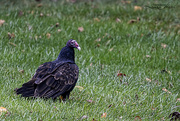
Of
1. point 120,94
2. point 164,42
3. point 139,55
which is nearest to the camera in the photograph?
point 120,94

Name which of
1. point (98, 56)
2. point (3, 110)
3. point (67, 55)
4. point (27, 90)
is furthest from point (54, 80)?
point (98, 56)

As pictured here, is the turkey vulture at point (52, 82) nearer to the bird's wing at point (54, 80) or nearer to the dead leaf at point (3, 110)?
the bird's wing at point (54, 80)

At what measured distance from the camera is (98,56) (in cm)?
720

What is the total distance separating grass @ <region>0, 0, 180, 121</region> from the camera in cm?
471

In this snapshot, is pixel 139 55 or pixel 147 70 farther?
pixel 139 55

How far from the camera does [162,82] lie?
6402 mm

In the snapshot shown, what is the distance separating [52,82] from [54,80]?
48 mm

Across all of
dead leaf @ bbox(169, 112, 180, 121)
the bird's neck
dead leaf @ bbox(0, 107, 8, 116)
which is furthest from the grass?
the bird's neck

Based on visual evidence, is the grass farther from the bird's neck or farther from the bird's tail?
the bird's neck

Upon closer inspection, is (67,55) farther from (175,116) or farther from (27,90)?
(175,116)

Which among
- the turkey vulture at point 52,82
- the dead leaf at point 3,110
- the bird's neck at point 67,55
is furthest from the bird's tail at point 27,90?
the bird's neck at point 67,55

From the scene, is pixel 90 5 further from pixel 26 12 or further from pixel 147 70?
pixel 147 70

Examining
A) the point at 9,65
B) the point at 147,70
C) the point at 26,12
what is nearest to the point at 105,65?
the point at 147,70

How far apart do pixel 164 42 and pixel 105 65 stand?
226cm
